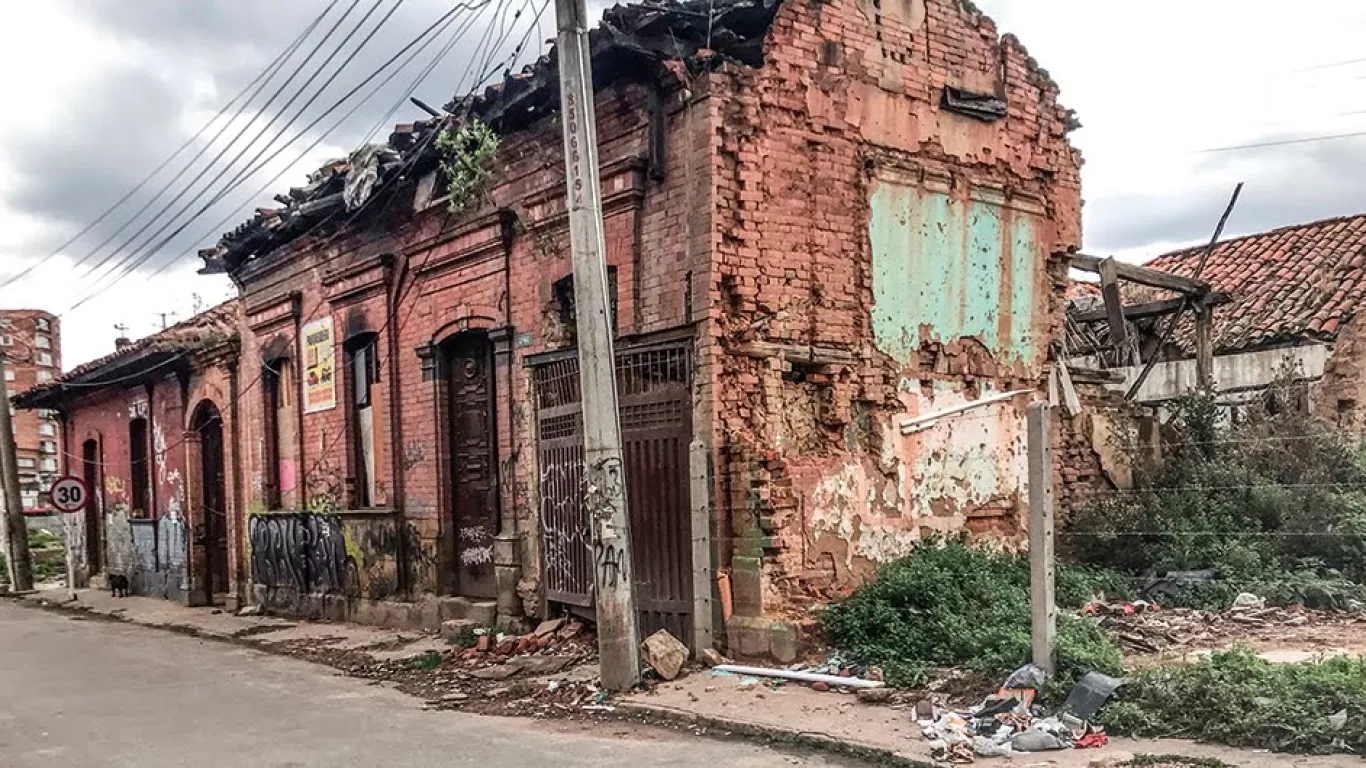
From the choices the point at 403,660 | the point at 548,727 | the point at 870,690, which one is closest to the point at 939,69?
the point at 870,690

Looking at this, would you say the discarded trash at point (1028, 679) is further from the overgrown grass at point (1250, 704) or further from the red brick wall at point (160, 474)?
the red brick wall at point (160, 474)

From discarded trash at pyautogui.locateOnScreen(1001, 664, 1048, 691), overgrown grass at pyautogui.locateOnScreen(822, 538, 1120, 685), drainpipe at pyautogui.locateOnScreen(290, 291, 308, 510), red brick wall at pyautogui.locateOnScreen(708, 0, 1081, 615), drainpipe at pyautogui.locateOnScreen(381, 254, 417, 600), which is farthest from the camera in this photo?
drainpipe at pyautogui.locateOnScreen(290, 291, 308, 510)

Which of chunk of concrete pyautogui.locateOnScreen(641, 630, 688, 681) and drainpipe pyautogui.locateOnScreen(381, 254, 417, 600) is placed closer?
chunk of concrete pyautogui.locateOnScreen(641, 630, 688, 681)

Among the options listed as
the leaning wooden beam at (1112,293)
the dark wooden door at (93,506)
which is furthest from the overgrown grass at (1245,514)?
the dark wooden door at (93,506)

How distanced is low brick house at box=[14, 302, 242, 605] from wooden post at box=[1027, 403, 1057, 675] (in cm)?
1493

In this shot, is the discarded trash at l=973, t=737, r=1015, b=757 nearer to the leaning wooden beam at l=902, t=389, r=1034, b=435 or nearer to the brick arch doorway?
the leaning wooden beam at l=902, t=389, r=1034, b=435

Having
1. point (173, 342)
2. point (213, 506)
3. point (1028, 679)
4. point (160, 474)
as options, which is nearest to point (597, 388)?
point (1028, 679)

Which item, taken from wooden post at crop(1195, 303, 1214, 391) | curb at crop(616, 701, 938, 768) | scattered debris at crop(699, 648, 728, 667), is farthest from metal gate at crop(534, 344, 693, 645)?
wooden post at crop(1195, 303, 1214, 391)

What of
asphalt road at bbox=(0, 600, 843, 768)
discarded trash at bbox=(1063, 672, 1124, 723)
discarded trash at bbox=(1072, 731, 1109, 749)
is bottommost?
asphalt road at bbox=(0, 600, 843, 768)

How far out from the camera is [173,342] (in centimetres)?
1919

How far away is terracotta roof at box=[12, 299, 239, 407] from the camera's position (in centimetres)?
1852

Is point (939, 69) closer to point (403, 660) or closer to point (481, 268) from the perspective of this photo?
point (481, 268)

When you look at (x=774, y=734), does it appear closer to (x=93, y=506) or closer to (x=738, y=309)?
(x=738, y=309)

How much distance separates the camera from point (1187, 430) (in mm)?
12109
